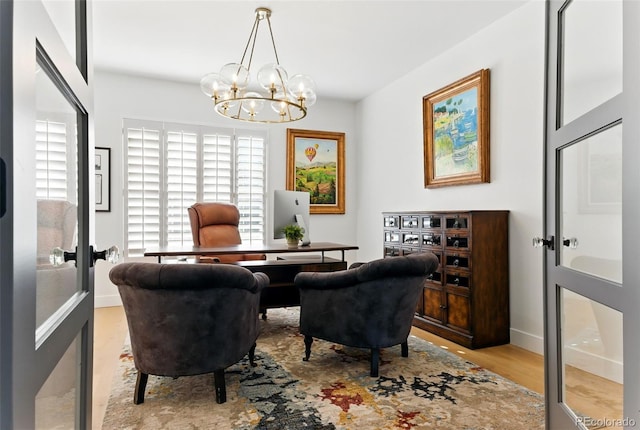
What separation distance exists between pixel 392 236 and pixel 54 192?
3.76m

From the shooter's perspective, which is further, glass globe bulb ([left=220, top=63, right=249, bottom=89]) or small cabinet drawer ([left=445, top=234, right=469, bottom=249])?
small cabinet drawer ([left=445, top=234, right=469, bottom=249])

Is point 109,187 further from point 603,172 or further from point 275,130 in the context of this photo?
point 603,172

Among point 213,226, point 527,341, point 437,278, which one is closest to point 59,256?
point 437,278

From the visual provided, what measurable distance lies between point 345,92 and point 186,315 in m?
4.31

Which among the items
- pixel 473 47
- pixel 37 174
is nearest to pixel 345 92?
pixel 473 47

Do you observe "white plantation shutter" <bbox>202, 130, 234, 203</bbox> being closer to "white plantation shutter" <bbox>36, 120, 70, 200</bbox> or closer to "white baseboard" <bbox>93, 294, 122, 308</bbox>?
"white baseboard" <bbox>93, 294, 122, 308</bbox>

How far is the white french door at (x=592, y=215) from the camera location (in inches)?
36.6

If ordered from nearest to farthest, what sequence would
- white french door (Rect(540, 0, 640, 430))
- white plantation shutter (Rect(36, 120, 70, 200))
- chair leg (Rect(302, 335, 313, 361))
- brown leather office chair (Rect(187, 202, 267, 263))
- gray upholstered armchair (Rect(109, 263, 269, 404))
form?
white plantation shutter (Rect(36, 120, 70, 200)), white french door (Rect(540, 0, 640, 430)), gray upholstered armchair (Rect(109, 263, 269, 404)), chair leg (Rect(302, 335, 313, 361)), brown leather office chair (Rect(187, 202, 267, 263))

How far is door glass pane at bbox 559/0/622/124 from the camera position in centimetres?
107

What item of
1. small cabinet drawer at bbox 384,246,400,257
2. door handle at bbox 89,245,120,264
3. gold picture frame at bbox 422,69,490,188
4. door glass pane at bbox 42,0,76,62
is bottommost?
small cabinet drawer at bbox 384,246,400,257

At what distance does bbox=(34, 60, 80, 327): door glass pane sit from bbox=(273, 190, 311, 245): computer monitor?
2.85 metres

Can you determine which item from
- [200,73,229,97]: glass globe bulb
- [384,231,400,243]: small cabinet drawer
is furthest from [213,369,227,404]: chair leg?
[384,231,400,243]: small cabinet drawer

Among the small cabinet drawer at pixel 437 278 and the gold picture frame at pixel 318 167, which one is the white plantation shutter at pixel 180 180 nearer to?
the gold picture frame at pixel 318 167

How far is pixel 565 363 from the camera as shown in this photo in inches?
57.0
